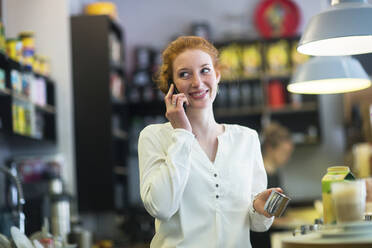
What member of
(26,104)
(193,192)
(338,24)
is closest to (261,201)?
(193,192)

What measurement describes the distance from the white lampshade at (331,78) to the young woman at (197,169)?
121 cm

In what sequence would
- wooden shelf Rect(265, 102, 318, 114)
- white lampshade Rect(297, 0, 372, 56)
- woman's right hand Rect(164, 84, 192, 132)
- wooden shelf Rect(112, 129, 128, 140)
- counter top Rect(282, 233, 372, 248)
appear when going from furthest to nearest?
wooden shelf Rect(265, 102, 318, 114)
wooden shelf Rect(112, 129, 128, 140)
white lampshade Rect(297, 0, 372, 56)
woman's right hand Rect(164, 84, 192, 132)
counter top Rect(282, 233, 372, 248)

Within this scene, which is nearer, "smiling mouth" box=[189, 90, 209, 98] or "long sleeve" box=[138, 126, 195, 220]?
"long sleeve" box=[138, 126, 195, 220]

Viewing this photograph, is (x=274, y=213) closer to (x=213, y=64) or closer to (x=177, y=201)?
(x=177, y=201)

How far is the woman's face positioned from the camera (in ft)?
7.14

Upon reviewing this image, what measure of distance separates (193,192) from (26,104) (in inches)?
127

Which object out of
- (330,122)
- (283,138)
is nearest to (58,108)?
(283,138)

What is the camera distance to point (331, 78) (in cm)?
338

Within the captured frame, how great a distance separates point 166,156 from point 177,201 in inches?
6.3

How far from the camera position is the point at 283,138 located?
5535 millimetres

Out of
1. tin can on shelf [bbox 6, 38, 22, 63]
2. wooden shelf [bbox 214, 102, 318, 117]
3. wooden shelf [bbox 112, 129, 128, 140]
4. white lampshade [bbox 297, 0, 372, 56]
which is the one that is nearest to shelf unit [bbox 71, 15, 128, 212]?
wooden shelf [bbox 112, 129, 128, 140]

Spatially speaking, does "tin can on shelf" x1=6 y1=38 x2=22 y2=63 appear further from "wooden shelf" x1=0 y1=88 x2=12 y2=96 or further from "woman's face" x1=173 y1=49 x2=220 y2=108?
"woman's face" x1=173 y1=49 x2=220 y2=108

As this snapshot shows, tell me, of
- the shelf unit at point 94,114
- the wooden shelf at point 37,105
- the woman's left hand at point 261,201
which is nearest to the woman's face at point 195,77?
the woman's left hand at point 261,201

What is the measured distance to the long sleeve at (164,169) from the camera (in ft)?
6.52
